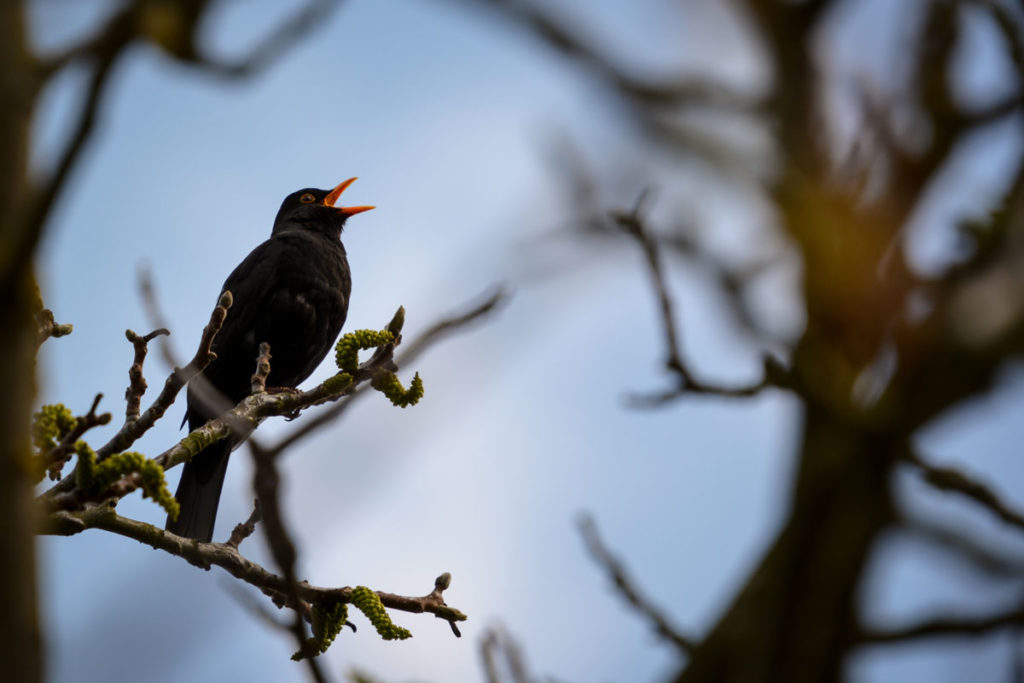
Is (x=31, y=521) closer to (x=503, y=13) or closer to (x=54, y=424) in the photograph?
(x=503, y=13)

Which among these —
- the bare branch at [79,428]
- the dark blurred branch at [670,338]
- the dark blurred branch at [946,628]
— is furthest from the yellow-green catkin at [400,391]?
the dark blurred branch at [946,628]

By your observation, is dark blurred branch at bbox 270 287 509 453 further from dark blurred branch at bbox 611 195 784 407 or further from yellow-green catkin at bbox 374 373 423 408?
yellow-green catkin at bbox 374 373 423 408

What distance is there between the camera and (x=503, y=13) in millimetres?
1383

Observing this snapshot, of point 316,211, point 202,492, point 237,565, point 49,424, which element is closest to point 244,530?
point 237,565

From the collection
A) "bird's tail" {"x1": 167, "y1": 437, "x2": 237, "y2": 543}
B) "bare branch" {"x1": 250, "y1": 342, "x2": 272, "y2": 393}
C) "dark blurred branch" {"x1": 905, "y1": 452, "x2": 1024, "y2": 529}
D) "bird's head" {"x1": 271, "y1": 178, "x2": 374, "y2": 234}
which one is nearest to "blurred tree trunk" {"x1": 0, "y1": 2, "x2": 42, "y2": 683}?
"dark blurred branch" {"x1": 905, "y1": 452, "x2": 1024, "y2": 529}

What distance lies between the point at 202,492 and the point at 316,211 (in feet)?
9.39

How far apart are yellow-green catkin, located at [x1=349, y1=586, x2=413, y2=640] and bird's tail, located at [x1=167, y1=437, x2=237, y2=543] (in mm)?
2002

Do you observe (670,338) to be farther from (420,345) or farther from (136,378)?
(136,378)

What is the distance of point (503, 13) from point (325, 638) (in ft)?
7.50

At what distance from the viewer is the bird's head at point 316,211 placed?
726 centimetres

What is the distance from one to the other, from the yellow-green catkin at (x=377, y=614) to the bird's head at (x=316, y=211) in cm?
439

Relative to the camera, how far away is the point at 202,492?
504 cm

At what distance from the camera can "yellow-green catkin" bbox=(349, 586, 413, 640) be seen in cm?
306

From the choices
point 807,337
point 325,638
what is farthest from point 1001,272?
A: point 325,638
